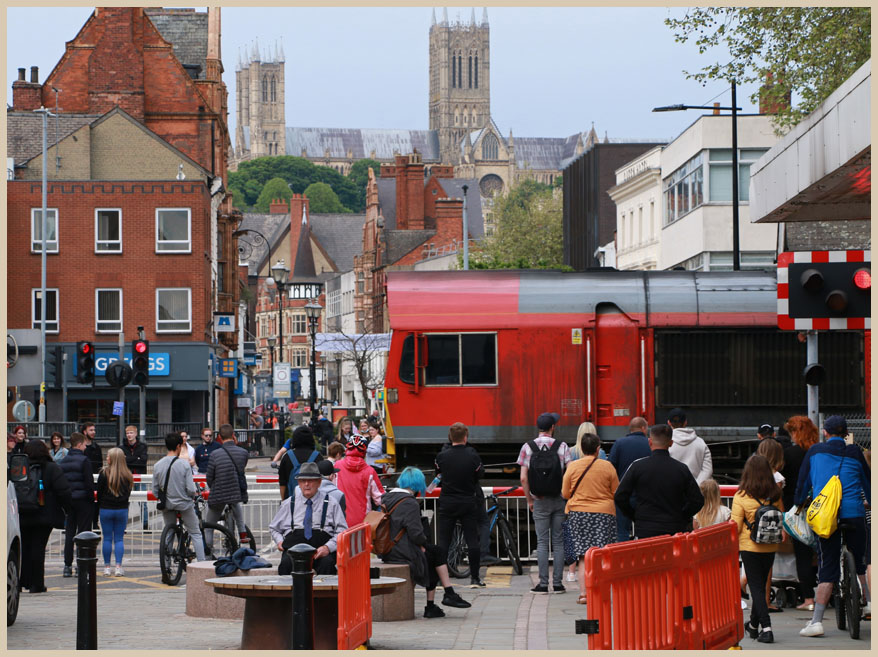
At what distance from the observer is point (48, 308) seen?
5403cm

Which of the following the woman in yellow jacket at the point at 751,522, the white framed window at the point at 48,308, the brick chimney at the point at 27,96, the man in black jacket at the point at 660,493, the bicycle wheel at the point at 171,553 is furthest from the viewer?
the brick chimney at the point at 27,96

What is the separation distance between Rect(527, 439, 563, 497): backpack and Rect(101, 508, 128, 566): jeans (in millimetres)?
5326

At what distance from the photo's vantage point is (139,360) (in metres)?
26.2

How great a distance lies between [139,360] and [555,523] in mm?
12232

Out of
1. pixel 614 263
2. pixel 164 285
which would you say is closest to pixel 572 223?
pixel 614 263

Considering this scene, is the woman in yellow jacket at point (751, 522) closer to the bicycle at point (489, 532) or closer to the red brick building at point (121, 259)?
the bicycle at point (489, 532)

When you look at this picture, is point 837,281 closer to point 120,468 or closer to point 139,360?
point 120,468

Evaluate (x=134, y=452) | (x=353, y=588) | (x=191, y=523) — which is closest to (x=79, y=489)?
(x=191, y=523)

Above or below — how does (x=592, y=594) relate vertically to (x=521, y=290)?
below

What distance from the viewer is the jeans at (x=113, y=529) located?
58.6 feet

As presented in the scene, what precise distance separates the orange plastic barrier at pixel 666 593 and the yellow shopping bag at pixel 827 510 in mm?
895

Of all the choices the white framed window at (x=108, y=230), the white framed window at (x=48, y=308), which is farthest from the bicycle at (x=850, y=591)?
the white framed window at (x=48, y=308)

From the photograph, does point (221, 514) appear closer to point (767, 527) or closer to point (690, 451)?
point (690, 451)

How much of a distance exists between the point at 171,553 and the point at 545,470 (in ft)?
16.4
